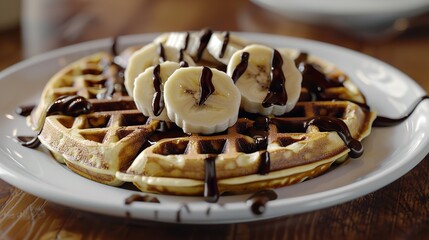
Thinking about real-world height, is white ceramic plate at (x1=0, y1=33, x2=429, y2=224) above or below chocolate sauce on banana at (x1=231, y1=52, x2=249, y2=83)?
below

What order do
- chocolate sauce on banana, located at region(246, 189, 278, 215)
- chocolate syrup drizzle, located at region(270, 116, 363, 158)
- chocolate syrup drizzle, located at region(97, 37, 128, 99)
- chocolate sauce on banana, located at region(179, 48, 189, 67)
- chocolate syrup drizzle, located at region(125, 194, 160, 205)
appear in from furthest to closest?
chocolate syrup drizzle, located at region(97, 37, 128, 99), chocolate sauce on banana, located at region(179, 48, 189, 67), chocolate syrup drizzle, located at region(270, 116, 363, 158), chocolate syrup drizzle, located at region(125, 194, 160, 205), chocolate sauce on banana, located at region(246, 189, 278, 215)

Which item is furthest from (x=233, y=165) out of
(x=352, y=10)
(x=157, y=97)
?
(x=352, y=10)

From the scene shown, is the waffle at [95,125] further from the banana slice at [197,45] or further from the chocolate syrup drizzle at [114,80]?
the banana slice at [197,45]

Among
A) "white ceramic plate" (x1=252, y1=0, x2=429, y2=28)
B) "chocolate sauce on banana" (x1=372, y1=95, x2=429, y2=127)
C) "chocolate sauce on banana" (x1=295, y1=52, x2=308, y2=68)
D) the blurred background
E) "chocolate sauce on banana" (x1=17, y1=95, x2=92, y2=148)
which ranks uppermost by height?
"chocolate sauce on banana" (x1=17, y1=95, x2=92, y2=148)

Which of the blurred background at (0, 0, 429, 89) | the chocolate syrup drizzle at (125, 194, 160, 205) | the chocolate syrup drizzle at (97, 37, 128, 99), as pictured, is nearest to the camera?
the chocolate syrup drizzle at (125, 194, 160, 205)

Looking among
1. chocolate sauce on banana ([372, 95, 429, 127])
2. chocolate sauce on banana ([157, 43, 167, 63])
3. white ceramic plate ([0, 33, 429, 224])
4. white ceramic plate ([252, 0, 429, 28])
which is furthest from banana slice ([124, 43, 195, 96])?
white ceramic plate ([252, 0, 429, 28])

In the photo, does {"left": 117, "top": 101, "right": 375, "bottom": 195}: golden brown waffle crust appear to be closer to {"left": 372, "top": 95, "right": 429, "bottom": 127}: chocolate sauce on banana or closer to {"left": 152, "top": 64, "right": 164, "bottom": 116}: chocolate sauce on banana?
{"left": 152, "top": 64, "right": 164, "bottom": 116}: chocolate sauce on banana

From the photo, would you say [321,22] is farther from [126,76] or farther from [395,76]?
[126,76]
